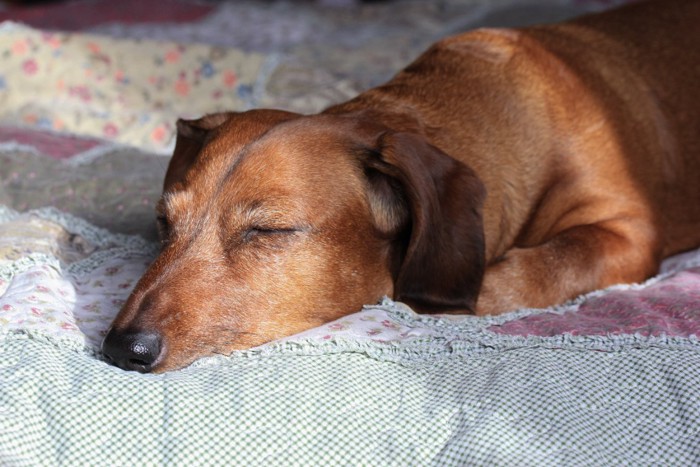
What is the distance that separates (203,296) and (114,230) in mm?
991

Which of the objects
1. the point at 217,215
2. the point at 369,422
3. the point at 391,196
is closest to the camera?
the point at 369,422

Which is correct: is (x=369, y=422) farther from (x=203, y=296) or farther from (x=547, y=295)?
(x=547, y=295)

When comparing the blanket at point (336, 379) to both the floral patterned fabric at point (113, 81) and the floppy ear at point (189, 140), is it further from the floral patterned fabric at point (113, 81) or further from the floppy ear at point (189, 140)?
the floral patterned fabric at point (113, 81)

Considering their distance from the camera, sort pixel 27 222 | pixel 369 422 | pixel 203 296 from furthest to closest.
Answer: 1. pixel 27 222
2. pixel 203 296
3. pixel 369 422

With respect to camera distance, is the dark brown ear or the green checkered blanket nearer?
the green checkered blanket

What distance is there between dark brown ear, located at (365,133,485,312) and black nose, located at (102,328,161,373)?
697 mm

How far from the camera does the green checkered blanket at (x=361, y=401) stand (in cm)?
174

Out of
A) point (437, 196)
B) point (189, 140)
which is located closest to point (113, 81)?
point (189, 140)

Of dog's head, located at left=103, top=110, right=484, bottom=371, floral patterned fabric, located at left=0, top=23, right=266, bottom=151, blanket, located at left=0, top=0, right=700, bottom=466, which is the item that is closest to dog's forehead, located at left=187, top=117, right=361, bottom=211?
dog's head, located at left=103, top=110, right=484, bottom=371

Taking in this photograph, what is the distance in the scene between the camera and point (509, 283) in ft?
8.45

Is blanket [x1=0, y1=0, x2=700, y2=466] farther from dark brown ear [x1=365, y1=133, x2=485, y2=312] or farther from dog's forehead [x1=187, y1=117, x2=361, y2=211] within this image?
dog's forehead [x1=187, y1=117, x2=361, y2=211]

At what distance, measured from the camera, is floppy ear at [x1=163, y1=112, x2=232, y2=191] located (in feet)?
9.26

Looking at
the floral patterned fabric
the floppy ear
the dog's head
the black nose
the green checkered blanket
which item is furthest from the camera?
the floral patterned fabric

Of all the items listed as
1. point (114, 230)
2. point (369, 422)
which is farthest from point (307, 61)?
point (369, 422)
